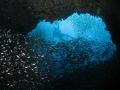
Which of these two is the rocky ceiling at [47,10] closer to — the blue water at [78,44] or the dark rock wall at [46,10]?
the dark rock wall at [46,10]

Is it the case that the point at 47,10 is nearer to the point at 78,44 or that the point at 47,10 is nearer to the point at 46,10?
the point at 46,10

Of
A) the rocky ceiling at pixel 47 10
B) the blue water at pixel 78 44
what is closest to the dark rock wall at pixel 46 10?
the rocky ceiling at pixel 47 10

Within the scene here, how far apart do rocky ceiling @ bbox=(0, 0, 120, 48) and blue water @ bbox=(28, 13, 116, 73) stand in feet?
11.7

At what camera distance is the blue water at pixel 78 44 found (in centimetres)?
1216

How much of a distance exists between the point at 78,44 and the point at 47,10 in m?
7.55

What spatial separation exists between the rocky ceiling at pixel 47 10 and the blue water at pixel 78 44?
3.58 meters

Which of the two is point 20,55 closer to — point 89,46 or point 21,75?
point 21,75

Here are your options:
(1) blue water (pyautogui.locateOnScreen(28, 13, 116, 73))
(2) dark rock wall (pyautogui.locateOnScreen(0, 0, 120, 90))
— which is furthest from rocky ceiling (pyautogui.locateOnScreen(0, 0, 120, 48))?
(1) blue water (pyautogui.locateOnScreen(28, 13, 116, 73))

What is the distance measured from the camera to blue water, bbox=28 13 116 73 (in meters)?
12.2

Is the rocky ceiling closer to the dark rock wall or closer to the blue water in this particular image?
the dark rock wall

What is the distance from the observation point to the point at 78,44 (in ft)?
44.6

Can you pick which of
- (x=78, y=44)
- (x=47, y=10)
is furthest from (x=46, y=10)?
(x=78, y=44)

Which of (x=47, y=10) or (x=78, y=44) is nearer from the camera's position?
(x=47, y=10)

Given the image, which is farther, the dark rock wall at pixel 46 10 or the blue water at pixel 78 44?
the blue water at pixel 78 44
